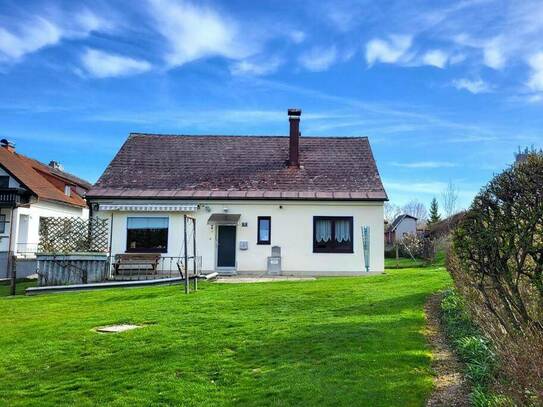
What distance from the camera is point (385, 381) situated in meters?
6.20

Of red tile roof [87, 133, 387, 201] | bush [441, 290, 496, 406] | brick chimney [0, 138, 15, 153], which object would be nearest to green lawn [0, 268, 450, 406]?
bush [441, 290, 496, 406]

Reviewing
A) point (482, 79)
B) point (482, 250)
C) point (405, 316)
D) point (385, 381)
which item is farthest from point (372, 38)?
point (385, 381)

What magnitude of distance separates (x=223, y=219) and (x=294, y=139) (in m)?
6.67

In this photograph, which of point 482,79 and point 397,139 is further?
point 397,139

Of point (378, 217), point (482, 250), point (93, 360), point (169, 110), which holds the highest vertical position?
point (169, 110)

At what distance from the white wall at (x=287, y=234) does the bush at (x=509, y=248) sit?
16269 mm

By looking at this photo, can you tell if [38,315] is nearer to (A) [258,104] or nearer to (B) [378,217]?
(A) [258,104]

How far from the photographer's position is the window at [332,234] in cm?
2353

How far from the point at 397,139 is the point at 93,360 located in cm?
2364

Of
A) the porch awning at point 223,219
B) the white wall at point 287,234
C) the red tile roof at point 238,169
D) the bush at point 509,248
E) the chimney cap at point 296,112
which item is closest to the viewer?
the bush at point 509,248

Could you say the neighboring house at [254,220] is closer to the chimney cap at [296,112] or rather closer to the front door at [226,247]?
the front door at [226,247]

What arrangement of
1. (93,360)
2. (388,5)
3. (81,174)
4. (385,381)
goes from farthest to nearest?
(81,174), (388,5), (93,360), (385,381)

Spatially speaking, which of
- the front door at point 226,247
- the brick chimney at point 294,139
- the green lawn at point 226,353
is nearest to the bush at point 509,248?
the green lawn at point 226,353

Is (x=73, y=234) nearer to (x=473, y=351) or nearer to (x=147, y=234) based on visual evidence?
(x=147, y=234)
